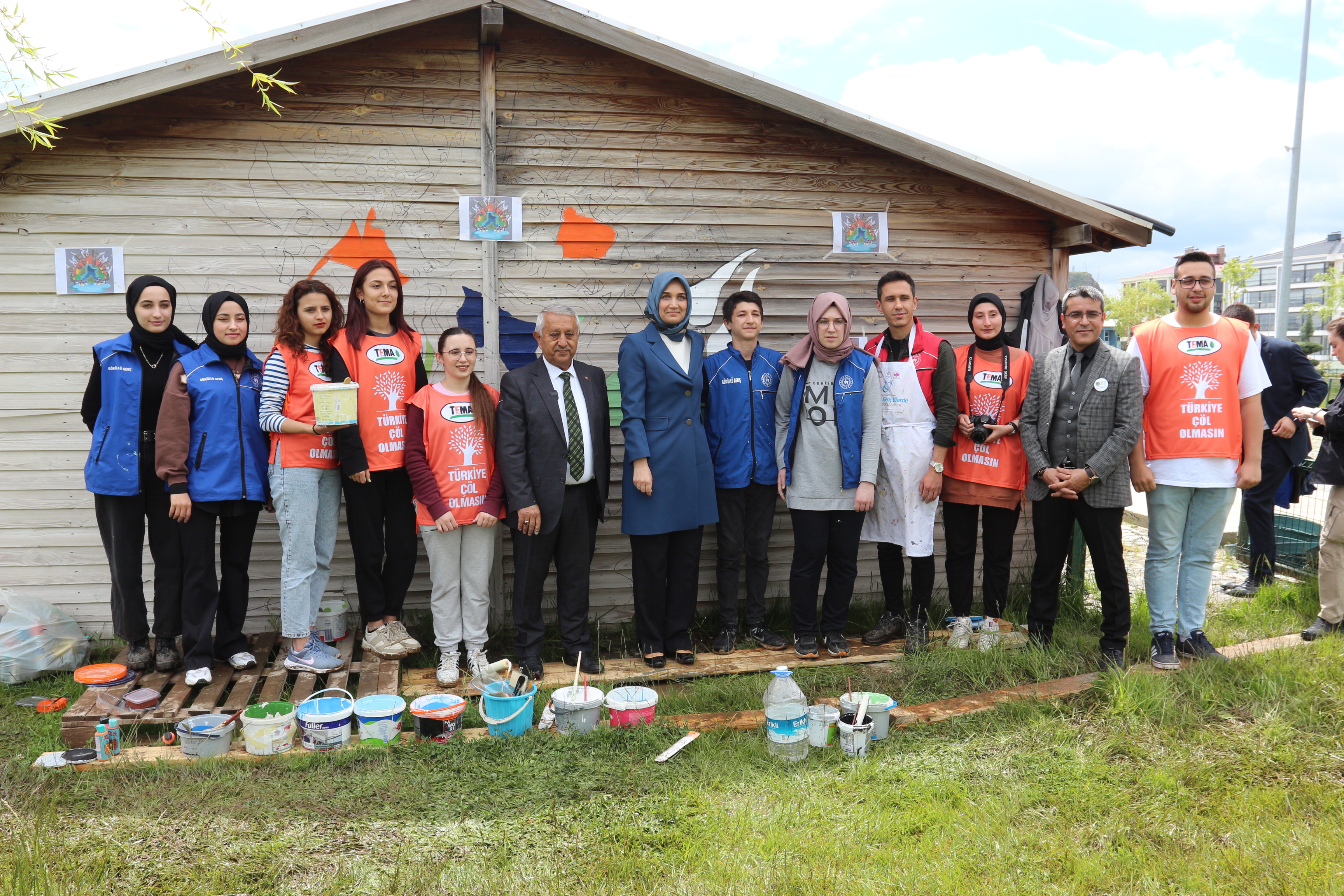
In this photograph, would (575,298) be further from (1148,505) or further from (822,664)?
(1148,505)

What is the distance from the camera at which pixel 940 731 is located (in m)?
3.96

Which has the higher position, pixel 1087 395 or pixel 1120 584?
pixel 1087 395

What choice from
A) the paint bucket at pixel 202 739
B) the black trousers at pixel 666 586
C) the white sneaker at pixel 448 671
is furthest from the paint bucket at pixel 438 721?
the black trousers at pixel 666 586

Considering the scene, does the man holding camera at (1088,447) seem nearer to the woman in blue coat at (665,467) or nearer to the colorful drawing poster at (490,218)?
the woman in blue coat at (665,467)

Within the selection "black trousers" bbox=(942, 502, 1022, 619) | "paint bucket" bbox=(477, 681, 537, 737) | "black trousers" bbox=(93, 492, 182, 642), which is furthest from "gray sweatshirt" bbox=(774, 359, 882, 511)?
"black trousers" bbox=(93, 492, 182, 642)

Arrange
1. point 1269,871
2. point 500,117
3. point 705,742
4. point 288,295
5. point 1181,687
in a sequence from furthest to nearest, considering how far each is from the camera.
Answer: point 500,117 → point 288,295 → point 1181,687 → point 705,742 → point 1269,871

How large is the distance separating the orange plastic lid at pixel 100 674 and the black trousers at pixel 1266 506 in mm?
7569

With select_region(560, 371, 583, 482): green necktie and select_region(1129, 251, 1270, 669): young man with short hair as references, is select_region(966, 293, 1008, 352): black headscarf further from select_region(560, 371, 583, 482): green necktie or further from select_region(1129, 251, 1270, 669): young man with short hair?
select_region(560, 371, 583, 482): green necktie

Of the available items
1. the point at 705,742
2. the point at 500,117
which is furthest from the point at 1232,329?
the point at 500,117

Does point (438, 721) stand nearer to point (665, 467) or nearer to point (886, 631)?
point (665, 467)

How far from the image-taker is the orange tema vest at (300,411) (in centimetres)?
439

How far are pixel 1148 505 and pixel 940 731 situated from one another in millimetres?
1784

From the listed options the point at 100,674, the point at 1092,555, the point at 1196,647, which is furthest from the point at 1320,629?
the point at 100,674

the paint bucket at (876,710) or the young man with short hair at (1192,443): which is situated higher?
the young man with short hair at (1192,443)
